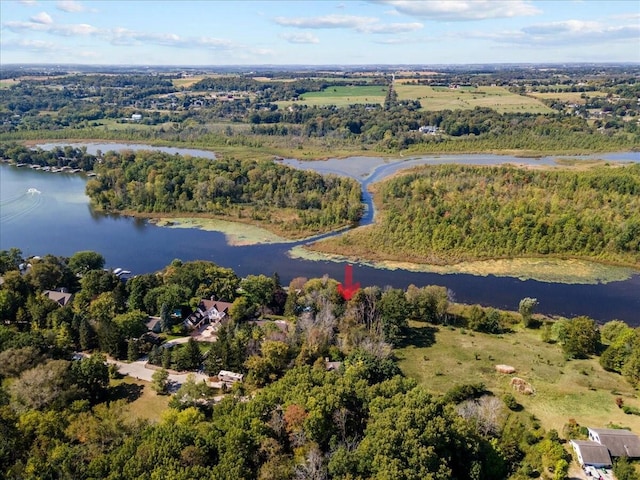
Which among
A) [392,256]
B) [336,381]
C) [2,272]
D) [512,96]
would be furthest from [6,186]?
[512,96]

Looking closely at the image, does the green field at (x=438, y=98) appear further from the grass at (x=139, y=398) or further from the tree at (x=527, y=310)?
the grass at (x=139, y=398)

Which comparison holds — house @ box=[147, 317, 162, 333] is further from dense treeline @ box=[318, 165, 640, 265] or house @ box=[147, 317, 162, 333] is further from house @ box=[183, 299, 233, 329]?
dense treeline @ box=[318, 165, 640, 265]

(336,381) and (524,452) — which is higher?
(336,381)

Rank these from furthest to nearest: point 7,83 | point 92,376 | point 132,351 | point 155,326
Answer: point 7,83, point 155,326, point 132,351, point 92,376

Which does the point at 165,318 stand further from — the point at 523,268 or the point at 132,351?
the point at 523,268

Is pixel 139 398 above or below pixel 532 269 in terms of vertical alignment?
below

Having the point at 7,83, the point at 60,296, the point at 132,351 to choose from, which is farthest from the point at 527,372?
the point at 7,83

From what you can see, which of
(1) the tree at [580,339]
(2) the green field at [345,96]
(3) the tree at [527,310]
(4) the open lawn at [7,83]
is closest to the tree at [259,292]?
(3) the tree at [527,310]

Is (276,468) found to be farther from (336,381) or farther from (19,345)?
(19,345)
